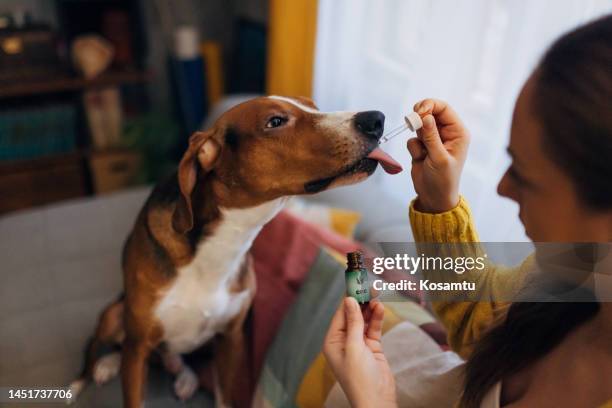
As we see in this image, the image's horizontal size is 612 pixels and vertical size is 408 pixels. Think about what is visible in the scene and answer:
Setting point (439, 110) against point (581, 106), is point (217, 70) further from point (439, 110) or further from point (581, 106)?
point (581, 106)

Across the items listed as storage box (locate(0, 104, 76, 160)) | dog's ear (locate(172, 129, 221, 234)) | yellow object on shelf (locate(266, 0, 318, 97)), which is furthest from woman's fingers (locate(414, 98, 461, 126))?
storage box (locate(0, 104, 76, 160))

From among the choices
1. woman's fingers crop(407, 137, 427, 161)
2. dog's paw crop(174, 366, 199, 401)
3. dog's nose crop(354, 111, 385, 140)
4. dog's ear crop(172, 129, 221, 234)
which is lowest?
dog's paw crop(174, 366, 199, 401)

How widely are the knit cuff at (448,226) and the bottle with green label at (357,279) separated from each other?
0.48ft

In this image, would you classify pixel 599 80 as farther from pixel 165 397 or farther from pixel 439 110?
pixel 165 397

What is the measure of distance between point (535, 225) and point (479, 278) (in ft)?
0.58

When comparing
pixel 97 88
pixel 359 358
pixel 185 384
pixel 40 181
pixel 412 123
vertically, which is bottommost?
pixel 40 181

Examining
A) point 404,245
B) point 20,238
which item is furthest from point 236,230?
point 20,238

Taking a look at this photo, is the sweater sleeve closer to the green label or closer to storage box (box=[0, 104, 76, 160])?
the green label

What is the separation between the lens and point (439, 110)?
0.77 meters

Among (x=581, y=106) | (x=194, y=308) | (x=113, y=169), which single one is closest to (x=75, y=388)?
(x=194, y=308)

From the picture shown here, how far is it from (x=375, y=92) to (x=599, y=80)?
3.06 ft

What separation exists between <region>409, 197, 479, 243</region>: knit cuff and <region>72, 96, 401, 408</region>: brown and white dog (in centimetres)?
9

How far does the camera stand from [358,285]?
2.28ft

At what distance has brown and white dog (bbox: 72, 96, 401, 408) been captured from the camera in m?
0.82
